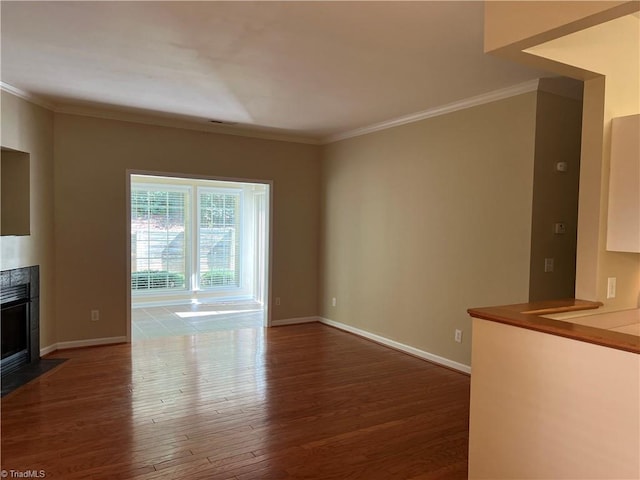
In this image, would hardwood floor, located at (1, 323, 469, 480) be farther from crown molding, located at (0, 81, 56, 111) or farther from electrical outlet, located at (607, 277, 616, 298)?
crown molding, located at (0, 81, 56, 111)

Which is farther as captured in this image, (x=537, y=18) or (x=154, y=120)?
(x=154, y=120)

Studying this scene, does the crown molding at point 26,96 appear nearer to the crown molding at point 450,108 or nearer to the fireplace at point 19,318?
the fireplace at point 19,318

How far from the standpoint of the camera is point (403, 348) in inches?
197

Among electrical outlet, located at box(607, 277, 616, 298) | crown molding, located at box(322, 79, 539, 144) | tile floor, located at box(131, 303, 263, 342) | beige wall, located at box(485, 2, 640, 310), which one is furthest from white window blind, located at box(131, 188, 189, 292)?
electrical outlet, located at box(607, 277, 616, 298)

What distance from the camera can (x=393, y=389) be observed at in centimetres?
383

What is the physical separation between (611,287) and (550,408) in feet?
3.93

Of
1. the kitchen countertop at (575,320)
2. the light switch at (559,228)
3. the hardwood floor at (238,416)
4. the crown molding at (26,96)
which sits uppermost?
the crown molding at (26,96)

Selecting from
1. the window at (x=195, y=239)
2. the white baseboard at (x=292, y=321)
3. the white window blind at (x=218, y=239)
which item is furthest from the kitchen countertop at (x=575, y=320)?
the white window blind at (x=218, y=239)

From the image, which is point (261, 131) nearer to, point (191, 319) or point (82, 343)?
point (191, 319)

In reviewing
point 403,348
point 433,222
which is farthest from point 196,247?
point 433,222

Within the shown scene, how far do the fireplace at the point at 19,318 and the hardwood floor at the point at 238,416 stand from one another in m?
0.39

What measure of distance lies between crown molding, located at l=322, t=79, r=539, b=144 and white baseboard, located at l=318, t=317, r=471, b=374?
2491 millimetres

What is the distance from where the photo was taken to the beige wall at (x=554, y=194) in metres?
3.74

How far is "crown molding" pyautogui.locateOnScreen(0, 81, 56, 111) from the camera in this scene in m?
3.89
